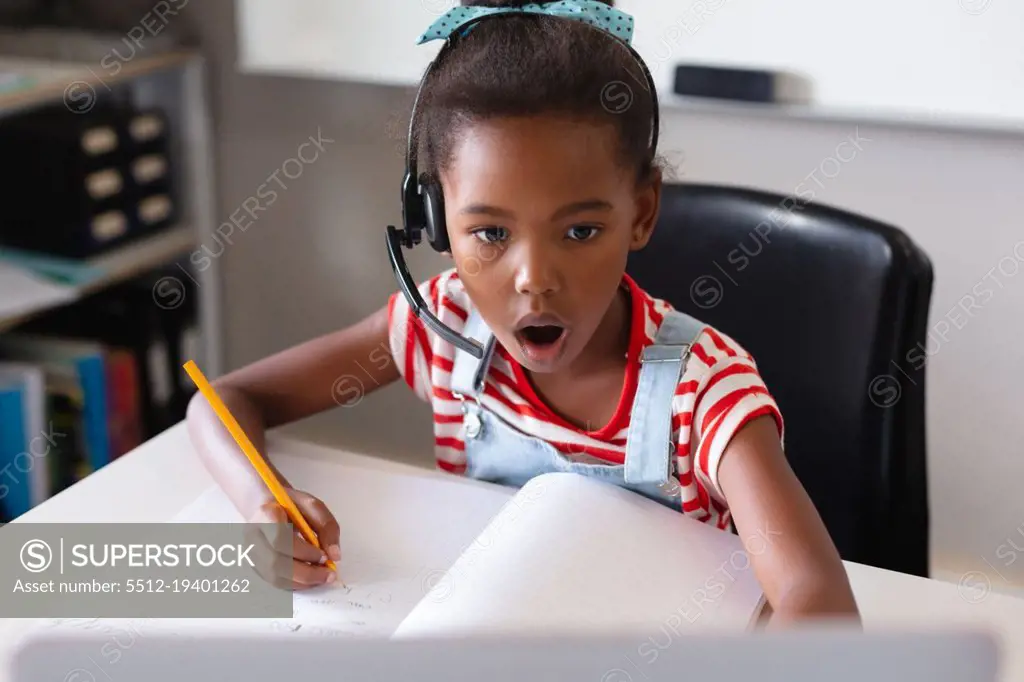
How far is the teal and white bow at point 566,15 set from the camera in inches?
31.5

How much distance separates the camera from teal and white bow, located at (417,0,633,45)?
80 centimetres

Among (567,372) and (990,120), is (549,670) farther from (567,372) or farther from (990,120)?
(990,120)

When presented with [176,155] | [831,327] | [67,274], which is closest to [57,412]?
[67,274]

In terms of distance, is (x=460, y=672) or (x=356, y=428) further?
(x=356, y=428)

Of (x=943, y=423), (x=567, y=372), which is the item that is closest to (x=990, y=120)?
(x=943, y=423)

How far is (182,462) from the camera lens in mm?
955

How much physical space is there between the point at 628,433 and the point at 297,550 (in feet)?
0.90

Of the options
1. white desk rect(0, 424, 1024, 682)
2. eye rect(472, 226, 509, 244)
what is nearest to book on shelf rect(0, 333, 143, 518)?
white desk rect(0, 424, 1024, 682)

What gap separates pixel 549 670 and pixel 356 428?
1774 mm

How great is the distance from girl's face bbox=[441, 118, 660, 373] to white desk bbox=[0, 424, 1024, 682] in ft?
0.63

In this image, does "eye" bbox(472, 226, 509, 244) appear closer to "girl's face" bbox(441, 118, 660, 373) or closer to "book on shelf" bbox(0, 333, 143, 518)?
"girl's face" bbox(441, 118, 660, 373)

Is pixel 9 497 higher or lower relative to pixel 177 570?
lower

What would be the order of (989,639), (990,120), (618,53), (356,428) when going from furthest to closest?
(356,428), (990,120), (618,53), (989,639)

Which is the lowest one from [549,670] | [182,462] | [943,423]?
[943,423]
